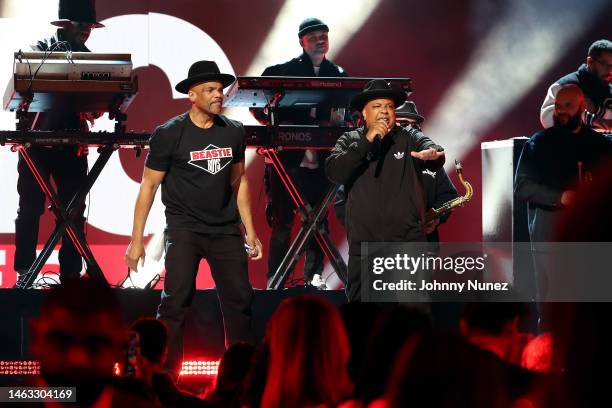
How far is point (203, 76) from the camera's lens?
6.47 m

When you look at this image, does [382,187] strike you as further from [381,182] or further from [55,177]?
[55,177]

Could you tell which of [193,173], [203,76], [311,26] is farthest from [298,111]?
[193,173]

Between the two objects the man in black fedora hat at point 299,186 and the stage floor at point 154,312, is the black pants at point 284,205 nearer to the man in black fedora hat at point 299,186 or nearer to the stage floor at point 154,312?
the man in black fedora hat at point 299,186

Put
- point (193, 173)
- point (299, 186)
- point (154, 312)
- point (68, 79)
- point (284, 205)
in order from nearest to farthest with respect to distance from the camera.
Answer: point (193, 173), point (154, 312), point (68, 79), point (299, 186), point (284, 205)

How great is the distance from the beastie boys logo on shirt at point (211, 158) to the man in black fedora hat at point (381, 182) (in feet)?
2.32

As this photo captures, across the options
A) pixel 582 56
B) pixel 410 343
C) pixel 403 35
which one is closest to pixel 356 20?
pixel 403 35

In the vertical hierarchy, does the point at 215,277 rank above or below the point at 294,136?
below

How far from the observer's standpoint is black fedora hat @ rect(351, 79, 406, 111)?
20.7 ft

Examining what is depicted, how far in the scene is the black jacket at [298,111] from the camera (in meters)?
8.00

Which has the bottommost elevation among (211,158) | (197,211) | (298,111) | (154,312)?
(154,312)

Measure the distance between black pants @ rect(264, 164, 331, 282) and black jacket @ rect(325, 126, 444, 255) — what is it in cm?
187

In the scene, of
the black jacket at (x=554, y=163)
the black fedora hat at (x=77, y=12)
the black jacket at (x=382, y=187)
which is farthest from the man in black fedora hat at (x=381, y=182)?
the black fedora hat at (x=77, y=12)

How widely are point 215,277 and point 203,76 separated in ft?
4.52

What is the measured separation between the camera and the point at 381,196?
6.10 m
